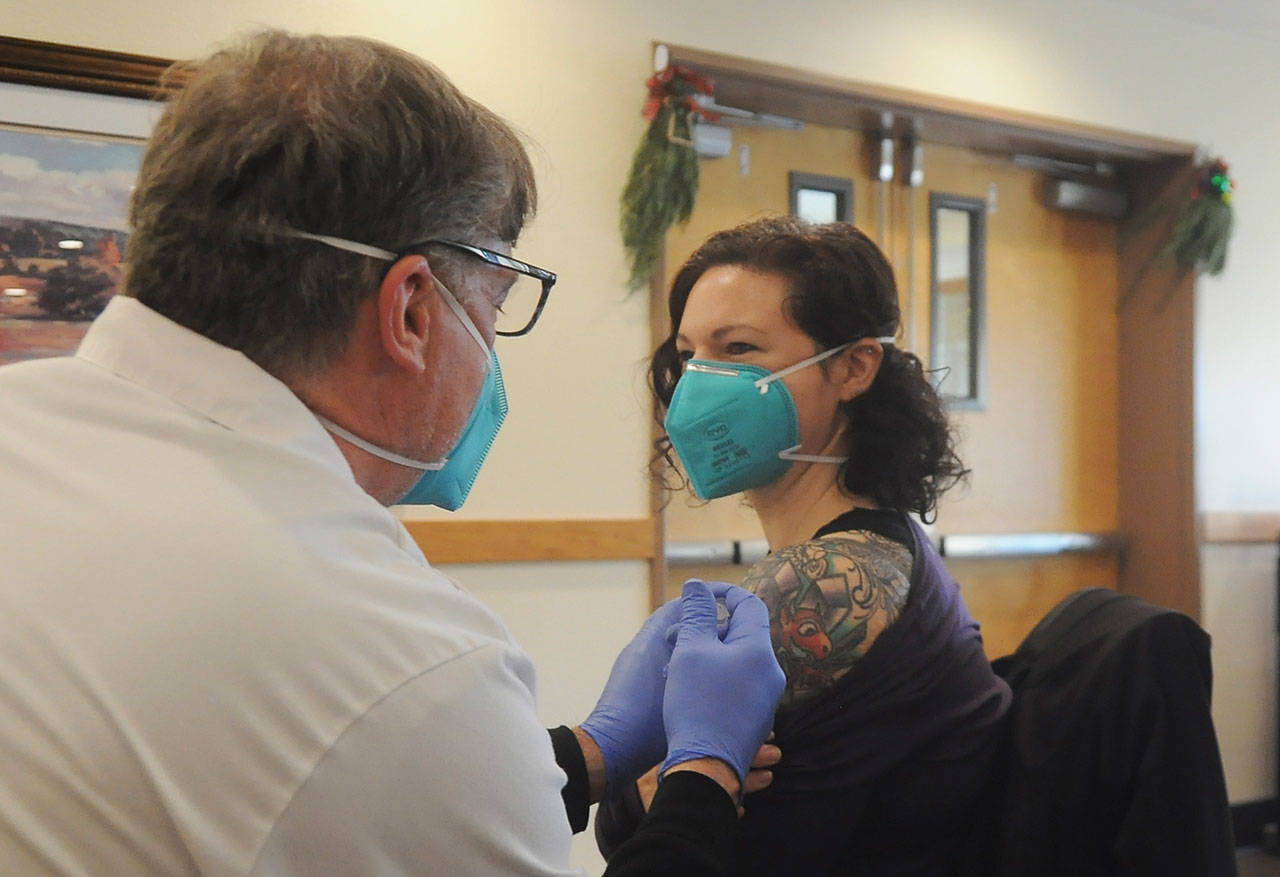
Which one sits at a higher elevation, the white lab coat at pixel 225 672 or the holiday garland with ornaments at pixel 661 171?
the holiday garland with ornaments at pixel 661 171

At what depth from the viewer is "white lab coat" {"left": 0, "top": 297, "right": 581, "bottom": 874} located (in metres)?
0.60

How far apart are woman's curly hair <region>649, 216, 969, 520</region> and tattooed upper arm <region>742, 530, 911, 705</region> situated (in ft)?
0.62

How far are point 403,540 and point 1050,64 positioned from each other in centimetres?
292

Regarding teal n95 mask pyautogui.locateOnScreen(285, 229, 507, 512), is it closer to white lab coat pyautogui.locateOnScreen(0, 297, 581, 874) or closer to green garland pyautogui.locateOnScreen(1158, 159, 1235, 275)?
white lab coat pyautogui.locateOnScreen(0, 297, 581, 874)

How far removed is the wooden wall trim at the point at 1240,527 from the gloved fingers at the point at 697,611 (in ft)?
8.71

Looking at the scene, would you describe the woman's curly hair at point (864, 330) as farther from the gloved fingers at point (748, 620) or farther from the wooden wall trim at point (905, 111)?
the wooden wall trim at point (905, 111)

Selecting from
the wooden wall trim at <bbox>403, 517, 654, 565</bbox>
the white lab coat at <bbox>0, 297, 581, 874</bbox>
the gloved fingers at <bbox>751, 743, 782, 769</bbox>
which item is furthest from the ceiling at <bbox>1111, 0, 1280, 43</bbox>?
the white lab coat at <bbox>0, 297, 581, 874</bbox>

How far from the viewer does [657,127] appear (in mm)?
2529

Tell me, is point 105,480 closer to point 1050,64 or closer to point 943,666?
point 943,666

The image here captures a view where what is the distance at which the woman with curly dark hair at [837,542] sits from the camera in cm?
116

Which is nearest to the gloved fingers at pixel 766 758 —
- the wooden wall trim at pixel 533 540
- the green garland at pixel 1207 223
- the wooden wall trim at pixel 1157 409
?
the wooden wall trim at pixel 533 540

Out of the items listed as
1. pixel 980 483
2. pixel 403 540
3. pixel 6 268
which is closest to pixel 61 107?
pixel 6 268

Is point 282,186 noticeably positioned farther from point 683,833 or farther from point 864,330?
point 864,330

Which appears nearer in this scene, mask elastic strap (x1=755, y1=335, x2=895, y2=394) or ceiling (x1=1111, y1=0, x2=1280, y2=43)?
mask elastic strap (x1=755, y1=335, x2=895, y2=394)
